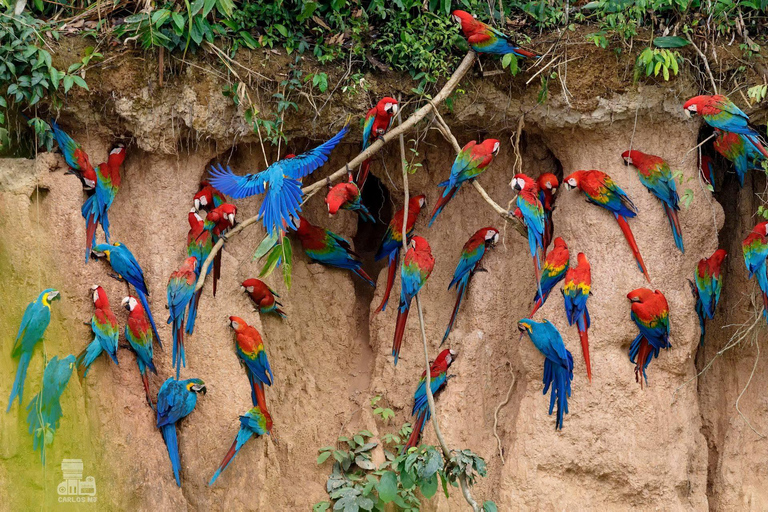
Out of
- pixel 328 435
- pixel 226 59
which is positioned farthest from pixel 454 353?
pixel 226 59

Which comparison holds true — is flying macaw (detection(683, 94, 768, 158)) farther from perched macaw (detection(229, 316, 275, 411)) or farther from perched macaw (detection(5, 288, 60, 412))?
perched macaw (detection(5, 288, 60, 412))

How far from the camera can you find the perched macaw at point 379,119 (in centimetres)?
377

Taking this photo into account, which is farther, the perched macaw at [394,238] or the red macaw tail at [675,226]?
the perched macaw at [394,238]

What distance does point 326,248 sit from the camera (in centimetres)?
433

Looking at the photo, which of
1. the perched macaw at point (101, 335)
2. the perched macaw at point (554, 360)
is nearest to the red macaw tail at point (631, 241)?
the perched macaw at point (554, 360)

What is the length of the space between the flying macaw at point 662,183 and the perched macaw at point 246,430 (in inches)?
84.0

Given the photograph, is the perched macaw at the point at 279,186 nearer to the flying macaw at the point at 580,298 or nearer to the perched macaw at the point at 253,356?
the perched macaw at the point at 253,356

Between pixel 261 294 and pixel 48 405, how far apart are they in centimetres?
108

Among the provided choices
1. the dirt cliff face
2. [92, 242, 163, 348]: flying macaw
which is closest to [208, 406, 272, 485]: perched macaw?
the dirt cliff face

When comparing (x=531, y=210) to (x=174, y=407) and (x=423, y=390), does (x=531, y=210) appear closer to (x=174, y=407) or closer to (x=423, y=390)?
(x=423, y=390)

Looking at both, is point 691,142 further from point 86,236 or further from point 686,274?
point 86,236

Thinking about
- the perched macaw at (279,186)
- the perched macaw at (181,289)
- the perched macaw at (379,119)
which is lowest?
the perched macaw at (181,289)

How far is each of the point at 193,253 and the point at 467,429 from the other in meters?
1.58

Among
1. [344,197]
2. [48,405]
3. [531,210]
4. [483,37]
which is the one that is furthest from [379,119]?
[48,405]
